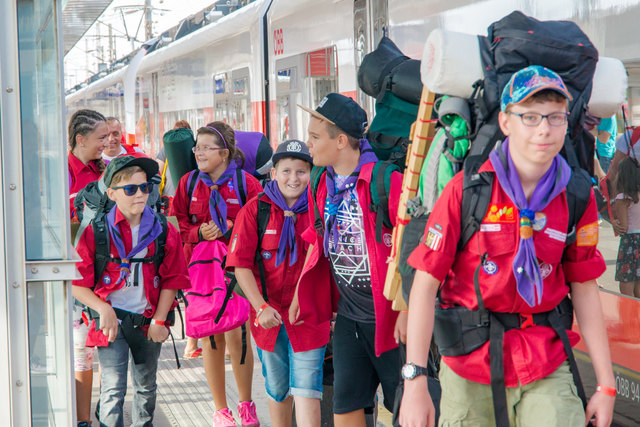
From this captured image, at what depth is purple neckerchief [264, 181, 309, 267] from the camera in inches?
167

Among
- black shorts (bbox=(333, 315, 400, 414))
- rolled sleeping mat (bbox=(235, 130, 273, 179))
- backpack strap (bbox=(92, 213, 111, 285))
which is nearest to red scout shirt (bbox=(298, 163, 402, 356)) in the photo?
black shorts (bbox=(333, 315, 400, 414))

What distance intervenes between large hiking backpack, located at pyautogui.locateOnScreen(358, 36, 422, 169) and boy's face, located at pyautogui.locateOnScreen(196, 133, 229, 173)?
1723 millimetres

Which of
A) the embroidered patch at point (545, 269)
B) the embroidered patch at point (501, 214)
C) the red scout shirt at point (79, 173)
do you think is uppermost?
the red scout shirt at point (79, 173)

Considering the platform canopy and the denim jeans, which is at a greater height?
the platform canopy

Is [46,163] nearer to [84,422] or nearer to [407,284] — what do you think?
[407,284]

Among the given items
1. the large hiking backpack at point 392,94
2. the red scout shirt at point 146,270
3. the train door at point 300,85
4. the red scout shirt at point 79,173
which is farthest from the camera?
the train door at point 300,85

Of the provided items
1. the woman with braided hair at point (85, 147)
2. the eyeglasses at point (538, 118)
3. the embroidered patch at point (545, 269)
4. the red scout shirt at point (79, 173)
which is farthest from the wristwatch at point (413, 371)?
the red scout shirt at point (79, 173)

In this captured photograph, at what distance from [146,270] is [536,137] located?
8.08 ft

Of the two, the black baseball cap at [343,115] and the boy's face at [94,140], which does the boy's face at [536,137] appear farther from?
the boy's face at [94,140]

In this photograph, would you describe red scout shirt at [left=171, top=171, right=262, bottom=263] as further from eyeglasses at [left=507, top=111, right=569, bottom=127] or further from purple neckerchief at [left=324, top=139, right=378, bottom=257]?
eyeglasses at [left=507, top=111, right=569, bottom=127]

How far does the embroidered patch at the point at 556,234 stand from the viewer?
248cm

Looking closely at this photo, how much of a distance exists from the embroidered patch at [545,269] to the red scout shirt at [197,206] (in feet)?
9.82

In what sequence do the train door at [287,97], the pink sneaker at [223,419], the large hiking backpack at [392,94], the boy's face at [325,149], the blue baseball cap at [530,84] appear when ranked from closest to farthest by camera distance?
the blue baseball cap at [530,84]
the large hiking backpack at [392,94]
the boy's face at [325,149]
the pink sneaker at [223,419]
the train door at [287,97]

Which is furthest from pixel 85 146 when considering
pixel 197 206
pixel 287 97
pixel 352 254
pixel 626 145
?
pixel 626 145
